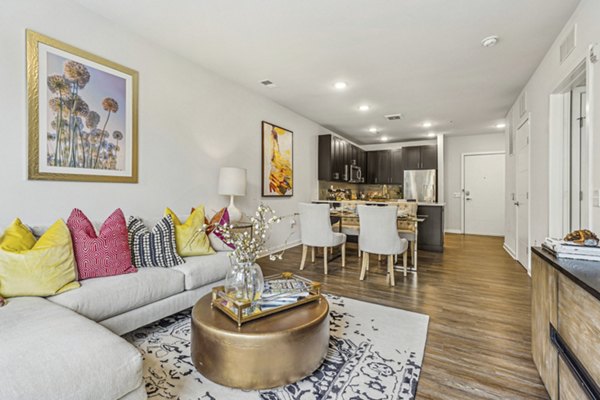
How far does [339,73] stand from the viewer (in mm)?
3754

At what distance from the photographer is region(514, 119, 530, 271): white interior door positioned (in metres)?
4.02

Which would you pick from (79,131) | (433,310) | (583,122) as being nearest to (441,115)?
(583,122)

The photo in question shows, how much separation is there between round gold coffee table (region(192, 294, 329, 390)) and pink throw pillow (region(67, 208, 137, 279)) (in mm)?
921

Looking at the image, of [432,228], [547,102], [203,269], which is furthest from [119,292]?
[432,228]

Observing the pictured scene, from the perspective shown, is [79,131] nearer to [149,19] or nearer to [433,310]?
[149,19]

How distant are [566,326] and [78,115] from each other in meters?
3.54

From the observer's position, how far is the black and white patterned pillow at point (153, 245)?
2357mm

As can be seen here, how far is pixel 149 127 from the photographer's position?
9.86ft

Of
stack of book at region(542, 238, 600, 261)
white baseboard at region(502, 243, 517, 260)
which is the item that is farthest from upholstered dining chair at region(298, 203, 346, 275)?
white baseboard at region(502, 243, 517, 260)

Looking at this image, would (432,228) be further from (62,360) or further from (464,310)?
(62,360)

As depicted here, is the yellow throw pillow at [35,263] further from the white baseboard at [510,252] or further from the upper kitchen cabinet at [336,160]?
the white baseboard at [510,252]

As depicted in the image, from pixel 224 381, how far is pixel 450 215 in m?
7.67

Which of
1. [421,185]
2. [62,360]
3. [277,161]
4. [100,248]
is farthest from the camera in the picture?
[421,185]

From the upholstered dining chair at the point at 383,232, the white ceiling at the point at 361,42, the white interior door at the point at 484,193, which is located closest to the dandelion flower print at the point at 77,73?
the white ceiling at the point at 361,42
